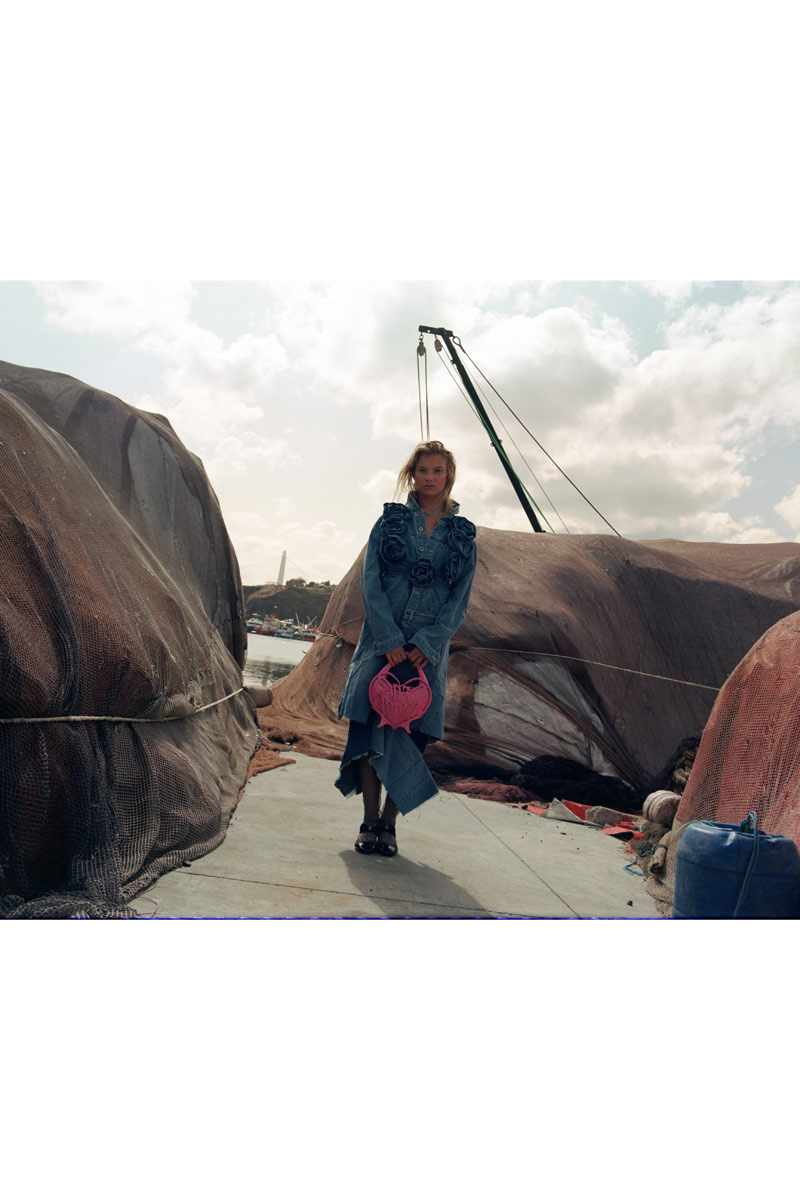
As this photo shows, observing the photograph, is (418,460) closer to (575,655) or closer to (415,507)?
(415,507)

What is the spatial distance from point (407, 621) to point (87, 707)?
1403 millimetres

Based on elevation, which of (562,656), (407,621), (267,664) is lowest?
(267,664)

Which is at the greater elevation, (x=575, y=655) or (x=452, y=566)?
(x=452, y=566)

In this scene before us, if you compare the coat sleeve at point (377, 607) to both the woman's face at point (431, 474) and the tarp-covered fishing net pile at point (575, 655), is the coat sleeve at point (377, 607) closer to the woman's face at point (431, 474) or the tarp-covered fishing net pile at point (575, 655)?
the woman's face at point (431, 474)

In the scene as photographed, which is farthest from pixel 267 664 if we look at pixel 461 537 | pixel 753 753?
pixel 753 753

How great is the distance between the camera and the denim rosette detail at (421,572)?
3.53 meters

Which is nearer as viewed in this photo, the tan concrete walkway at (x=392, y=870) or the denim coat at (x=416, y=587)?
the tan concrete walkway at (x=392, y=870)

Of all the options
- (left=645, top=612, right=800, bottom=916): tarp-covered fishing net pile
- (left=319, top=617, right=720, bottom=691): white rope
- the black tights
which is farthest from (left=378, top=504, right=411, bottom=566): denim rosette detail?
(left=319, top=617, right=720, bottom=691): white rope

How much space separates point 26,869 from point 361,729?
1.48 meters

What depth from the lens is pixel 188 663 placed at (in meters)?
3.85

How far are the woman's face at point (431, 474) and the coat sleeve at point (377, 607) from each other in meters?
0.27

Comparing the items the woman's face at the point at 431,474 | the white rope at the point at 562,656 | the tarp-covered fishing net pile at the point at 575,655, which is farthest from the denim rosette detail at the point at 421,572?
the white rope at the point at 562,656

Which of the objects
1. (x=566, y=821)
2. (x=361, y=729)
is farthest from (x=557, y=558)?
(x=361, y=729)

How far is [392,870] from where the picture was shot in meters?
3.17
